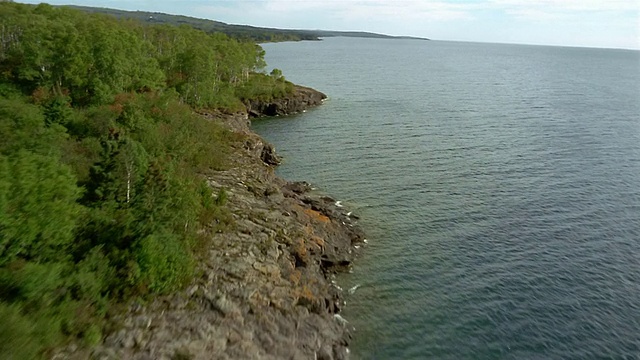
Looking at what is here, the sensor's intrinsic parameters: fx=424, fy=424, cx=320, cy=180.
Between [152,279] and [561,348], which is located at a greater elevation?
[152,279]

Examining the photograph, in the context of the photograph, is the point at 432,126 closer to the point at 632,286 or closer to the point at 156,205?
the point at 632,286

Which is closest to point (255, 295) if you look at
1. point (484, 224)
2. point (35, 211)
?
point (35, 211)

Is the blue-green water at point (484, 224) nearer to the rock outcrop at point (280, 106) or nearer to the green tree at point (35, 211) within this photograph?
the rock outcrop at point (280, 106)

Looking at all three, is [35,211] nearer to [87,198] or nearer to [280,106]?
[87,198]

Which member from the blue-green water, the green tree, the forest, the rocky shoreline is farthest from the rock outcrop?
the green tree

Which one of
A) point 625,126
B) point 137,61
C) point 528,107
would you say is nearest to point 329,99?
point 528,107

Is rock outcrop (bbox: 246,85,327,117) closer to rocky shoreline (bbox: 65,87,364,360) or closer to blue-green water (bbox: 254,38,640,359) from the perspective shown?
blue-green water (bbox: 254,38,640,359)
